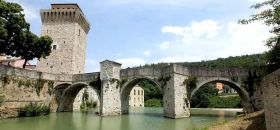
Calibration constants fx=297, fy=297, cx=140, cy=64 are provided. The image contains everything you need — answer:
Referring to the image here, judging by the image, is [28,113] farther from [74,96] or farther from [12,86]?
[74,96]

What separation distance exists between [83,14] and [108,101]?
17105mm

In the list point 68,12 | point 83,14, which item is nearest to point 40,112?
point 68,12

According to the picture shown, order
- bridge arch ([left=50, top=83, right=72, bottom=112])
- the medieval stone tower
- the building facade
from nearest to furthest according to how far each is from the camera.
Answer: bridge arch ([left=50, top=83, right=72, bottom=112]), the medieval stone tower, the building facade

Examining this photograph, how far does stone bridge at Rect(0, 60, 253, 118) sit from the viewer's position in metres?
24.0

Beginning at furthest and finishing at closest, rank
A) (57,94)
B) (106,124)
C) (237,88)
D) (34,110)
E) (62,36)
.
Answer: (62,36), (57,94), (34,110), (237,88), (106,124)

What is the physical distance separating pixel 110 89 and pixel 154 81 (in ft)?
13.5

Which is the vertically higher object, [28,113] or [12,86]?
[12,86]

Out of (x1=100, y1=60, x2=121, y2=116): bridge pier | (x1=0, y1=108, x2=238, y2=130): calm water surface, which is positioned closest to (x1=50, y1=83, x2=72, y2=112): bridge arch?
(x1=100, y1=60, x2=121, y2=116): bridge pier

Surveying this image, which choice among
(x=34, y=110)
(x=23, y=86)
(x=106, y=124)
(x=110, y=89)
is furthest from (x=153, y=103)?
(x=106, y=124)

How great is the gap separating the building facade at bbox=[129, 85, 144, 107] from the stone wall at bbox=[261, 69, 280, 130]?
47010 mm

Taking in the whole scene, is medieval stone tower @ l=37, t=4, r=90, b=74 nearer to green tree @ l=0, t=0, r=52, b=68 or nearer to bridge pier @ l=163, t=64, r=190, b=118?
green tree @ l=0, t=0, r=52, b=68

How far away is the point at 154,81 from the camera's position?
2572cm

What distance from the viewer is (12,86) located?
2525 centimetres

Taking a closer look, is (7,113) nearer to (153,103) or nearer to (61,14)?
(61,14)
